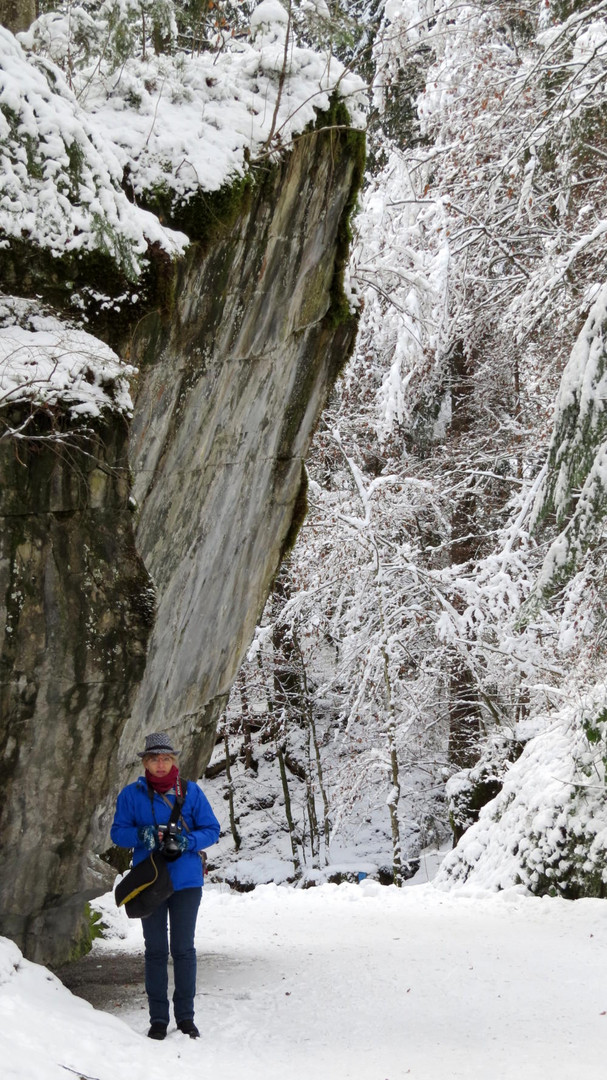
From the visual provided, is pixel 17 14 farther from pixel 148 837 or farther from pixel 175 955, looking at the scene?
pixel 175 955

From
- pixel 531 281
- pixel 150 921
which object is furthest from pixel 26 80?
pixel 531 281

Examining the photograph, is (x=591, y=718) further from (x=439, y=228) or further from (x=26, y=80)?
(x=26, y=80)

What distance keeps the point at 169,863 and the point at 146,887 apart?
5.7 inches

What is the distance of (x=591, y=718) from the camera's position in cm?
870

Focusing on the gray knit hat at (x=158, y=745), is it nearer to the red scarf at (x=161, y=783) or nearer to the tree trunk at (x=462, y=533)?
the red scarf at (x=161, y=783)

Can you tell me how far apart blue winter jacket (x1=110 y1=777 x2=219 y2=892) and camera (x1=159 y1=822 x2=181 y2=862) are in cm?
6

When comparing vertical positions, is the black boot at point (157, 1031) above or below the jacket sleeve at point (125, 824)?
below

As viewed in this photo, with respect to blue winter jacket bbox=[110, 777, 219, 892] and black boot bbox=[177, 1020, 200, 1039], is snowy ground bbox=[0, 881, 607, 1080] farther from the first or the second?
blue winter jacket bbox=[110, 777, 219, 892]

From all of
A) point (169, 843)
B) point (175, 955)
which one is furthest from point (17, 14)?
point (175, 955)

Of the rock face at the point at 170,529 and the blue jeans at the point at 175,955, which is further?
the rock face at the point at 170,529

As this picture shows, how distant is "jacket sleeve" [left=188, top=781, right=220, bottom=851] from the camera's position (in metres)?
4.49

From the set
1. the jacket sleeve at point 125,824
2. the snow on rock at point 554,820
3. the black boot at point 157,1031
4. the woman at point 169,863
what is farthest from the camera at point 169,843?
the snow on rock at point 554,820

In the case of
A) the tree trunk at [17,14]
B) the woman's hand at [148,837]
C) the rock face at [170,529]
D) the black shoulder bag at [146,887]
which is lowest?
the black shoulder bag at [146,887]

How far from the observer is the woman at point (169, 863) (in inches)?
173
